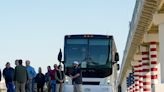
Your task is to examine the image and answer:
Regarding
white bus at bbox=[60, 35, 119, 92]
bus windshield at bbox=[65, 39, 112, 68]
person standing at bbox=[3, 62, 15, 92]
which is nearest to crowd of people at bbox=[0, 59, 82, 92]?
person standing at bbox=[3, 62, 15, 92]

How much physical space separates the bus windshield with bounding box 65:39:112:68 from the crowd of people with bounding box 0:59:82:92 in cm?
105

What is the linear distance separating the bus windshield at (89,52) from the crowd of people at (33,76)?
41.2 inches

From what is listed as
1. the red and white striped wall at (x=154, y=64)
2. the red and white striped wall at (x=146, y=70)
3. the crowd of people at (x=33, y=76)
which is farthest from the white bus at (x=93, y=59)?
the red and white striped wall at (x=146, y=70)

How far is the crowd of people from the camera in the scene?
2177 centimetres

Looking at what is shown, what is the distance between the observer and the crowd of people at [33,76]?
21.8 meters

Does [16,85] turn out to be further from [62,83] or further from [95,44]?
[95,44]

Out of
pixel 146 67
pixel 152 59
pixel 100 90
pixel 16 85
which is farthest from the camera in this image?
pixel 146 67

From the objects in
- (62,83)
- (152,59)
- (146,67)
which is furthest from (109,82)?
(146,67)

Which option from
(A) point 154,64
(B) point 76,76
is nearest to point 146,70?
(A) point 154,64

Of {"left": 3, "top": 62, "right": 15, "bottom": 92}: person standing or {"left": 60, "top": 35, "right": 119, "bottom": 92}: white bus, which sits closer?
{"left": 3, "top": 62, "right": 15, "bottom": 92}: person standing

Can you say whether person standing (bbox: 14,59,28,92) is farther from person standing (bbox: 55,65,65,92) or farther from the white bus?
the white bus

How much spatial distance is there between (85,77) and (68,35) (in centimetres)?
228

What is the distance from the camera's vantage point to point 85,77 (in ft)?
86.9

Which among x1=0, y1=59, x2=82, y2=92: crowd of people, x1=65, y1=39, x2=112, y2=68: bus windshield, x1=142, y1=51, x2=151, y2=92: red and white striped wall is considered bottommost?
x1=142, y1=51, x2=151, y2=92: red and white striped wall
